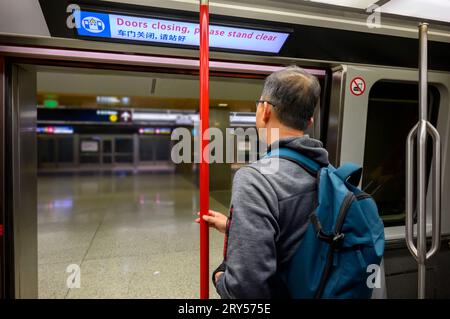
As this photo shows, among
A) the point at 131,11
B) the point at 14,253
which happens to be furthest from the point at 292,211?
the point at 14,253

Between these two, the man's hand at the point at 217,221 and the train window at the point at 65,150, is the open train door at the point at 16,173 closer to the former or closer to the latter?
the man's hand at the point at 217,221

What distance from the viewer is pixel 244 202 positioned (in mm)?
804

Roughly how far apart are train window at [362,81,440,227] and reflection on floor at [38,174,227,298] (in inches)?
73.2

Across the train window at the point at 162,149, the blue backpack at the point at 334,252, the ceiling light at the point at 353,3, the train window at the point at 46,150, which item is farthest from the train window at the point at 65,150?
the blue backpack at the point at 334,252

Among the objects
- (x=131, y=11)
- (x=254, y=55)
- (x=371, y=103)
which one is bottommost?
(x=371, y=103)

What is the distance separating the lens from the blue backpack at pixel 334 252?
80 centimetres

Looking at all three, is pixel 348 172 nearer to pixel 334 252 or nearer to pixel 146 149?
pixel 334 252

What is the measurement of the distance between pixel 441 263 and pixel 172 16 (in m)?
2.56

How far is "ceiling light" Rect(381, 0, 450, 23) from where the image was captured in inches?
55.8

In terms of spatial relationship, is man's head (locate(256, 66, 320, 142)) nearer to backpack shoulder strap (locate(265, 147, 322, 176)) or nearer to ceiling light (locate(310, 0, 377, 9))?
backpack shoulder strap (locate(265, 147, 322, 176))

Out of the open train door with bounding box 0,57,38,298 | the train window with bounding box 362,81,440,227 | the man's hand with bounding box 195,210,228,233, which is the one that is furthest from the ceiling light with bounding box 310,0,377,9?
the open train door with bounding box 0,57,38,298

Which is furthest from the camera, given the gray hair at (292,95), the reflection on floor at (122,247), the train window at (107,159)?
the train window at (107,159)

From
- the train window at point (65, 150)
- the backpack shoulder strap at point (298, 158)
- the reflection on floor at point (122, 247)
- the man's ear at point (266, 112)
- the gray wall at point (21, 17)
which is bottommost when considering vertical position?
the reflection on floor at point (122, 247)

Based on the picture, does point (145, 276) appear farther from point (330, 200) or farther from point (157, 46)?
point (330, 200)
